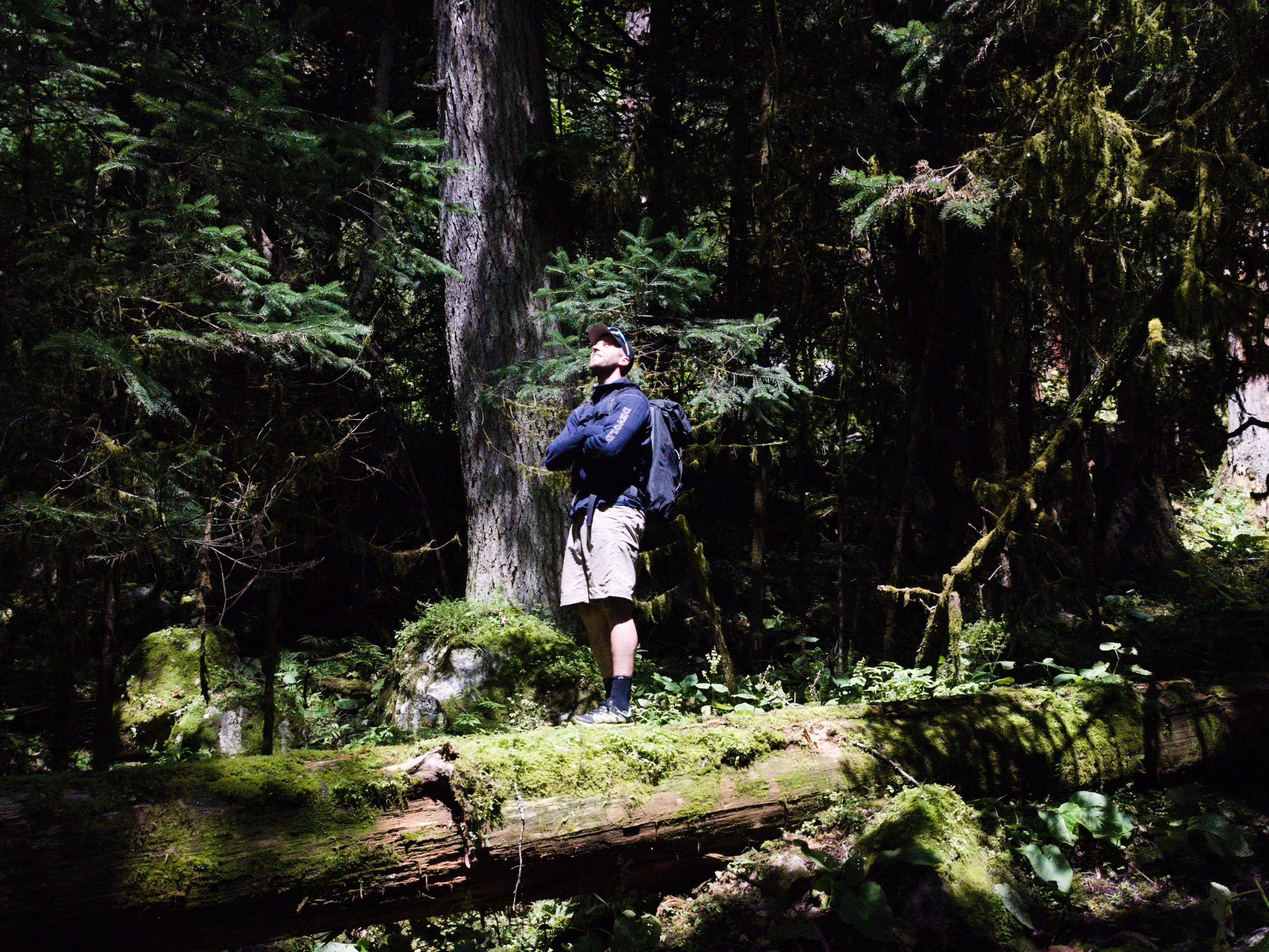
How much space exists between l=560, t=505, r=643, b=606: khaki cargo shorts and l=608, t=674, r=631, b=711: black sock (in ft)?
1.60

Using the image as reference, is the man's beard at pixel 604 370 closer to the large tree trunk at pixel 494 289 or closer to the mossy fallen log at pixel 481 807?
the large tree trunk at pixel 494 289

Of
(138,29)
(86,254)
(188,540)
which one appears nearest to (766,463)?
(188,540)

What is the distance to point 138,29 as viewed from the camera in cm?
601

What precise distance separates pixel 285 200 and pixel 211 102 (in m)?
1.02

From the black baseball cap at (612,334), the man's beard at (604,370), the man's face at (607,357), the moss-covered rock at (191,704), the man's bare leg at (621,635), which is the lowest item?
the moss-covered rock at (191,704)

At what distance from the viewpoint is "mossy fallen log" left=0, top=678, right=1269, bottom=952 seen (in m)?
2.88

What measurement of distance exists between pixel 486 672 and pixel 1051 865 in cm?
430

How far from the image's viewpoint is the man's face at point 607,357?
17.7 feet

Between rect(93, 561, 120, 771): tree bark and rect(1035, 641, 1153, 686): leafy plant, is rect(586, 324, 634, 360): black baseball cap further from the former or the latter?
rect(93, 561, 120, 771): tree bark

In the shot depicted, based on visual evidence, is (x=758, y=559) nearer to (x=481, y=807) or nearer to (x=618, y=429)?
(x=618, y=429)

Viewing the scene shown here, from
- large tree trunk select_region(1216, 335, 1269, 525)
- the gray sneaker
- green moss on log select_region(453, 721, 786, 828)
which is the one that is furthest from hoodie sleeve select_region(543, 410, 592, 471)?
large tree trunk select_region(1216, 335, 1269, 525)

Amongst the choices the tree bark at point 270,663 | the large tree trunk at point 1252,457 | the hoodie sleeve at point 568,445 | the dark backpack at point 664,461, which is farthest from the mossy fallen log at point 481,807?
the large tree trunk at point 1252,457

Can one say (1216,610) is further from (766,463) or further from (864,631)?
(766,463)

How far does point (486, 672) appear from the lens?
6.62 meters
